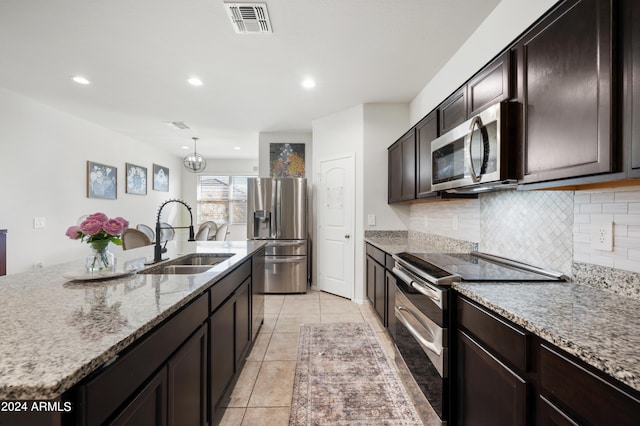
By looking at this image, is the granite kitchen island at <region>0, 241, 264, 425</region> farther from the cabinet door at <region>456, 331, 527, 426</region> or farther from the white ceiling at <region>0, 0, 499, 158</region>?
the white ceiling at <region>0, 0, 499, 158</region>

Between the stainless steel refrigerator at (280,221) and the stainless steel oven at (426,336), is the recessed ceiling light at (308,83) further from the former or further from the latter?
the stainless steel oven at (426,336)

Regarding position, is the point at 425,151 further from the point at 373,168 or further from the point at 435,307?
the point at 435,307

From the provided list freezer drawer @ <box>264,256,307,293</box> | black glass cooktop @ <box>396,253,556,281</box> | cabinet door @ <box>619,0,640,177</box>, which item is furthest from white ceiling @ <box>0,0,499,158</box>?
freezer drawer @ <box>264,256,307,293</box>

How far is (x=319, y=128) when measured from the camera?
4438 millimetres

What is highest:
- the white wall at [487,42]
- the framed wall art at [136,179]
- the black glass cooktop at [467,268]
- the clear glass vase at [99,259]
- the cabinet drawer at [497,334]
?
the white wall at [487,42]

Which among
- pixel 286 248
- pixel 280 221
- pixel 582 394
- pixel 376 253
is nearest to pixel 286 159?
pixel 280 221

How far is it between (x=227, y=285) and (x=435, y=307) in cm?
122

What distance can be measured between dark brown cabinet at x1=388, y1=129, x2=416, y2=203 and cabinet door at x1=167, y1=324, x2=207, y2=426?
2.26 m

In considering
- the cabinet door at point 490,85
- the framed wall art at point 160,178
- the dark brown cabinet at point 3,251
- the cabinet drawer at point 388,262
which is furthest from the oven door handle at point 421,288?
the framed wall art at point 160,178

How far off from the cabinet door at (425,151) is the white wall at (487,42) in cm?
48

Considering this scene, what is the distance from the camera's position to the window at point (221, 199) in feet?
26.0

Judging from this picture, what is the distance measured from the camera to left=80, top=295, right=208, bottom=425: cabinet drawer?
0.65 metres

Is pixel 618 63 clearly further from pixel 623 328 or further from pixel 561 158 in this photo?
pixel 623 328

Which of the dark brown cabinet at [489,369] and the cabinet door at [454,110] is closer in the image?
the dark brown cabinet at [489,369]
